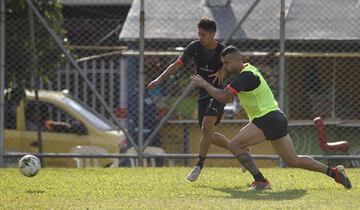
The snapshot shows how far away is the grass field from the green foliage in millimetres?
2481

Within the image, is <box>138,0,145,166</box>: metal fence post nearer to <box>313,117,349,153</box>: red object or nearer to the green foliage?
the green foliage

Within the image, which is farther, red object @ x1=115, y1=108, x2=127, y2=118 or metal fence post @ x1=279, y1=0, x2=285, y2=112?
red object @ x1=115, y1=108, x2=127, y2=118

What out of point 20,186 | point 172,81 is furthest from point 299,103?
point 20,186

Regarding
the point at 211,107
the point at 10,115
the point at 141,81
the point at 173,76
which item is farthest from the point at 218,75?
the point at 10,115

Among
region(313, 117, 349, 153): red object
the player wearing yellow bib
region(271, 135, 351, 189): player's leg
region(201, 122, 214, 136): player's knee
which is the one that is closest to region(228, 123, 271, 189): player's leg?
the player wearing yellow bib

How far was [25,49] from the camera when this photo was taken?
15.3 m

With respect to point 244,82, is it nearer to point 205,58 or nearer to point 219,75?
point 219,75

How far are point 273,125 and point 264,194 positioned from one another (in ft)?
2.38

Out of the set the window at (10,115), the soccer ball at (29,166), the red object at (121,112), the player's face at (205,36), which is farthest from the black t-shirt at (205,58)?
the window at (10,115)

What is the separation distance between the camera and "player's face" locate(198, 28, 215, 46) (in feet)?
38.2

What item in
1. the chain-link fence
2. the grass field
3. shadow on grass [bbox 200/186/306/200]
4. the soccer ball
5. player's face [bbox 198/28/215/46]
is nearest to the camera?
the grass field

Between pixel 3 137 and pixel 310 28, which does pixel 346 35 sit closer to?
pixel 310 28

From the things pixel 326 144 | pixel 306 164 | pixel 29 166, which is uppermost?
pixel 306 164

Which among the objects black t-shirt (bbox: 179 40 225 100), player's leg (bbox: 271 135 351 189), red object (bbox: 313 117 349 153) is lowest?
red object (bbox: 313 117 349 153)
